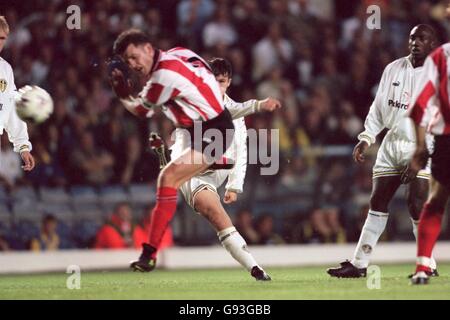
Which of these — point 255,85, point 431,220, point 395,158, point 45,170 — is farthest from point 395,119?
point 255,85

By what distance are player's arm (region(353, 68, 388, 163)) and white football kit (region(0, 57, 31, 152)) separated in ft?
10.3

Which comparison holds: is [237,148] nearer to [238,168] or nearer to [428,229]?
[238,168]

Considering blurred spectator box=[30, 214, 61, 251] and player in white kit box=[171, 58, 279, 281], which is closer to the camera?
player in white kit box=[171, 58, 279, 281]

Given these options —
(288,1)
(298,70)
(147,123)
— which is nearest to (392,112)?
(147,123)

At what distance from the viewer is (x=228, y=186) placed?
941cm

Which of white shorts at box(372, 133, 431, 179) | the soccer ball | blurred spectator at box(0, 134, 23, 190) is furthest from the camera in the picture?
blurred spectator at box(0, 134, 23, 190)

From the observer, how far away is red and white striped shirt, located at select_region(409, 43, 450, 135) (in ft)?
24.7

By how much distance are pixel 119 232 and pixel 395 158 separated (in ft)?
15.3

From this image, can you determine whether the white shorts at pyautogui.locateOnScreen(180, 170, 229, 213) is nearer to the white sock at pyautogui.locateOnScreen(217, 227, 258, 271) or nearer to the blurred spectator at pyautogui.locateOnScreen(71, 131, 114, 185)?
the white sock at pyautogui.locateOnScreen(217, 227, 258, 271)

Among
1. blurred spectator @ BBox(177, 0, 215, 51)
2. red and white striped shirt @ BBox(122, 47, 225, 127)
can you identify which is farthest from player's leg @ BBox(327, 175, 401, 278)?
blurred spectator @ BBox(177, 0, 215, 51)

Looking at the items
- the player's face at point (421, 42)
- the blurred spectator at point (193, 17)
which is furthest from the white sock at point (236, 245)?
A: the blurred spectator at point (193, 17)

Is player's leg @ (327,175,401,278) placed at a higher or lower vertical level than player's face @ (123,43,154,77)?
lower
